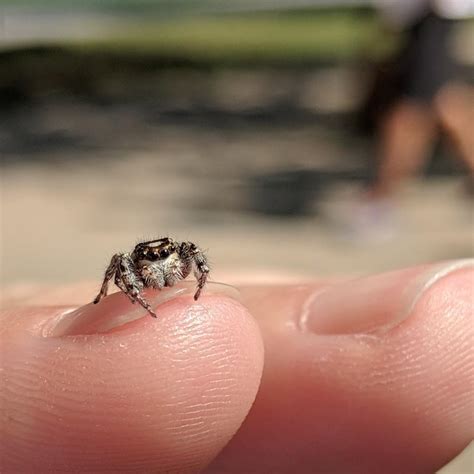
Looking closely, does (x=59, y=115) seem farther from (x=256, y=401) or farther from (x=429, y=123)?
(x=256, y=401)

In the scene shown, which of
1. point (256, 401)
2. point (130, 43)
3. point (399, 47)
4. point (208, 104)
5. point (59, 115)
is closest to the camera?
point (256, 401)

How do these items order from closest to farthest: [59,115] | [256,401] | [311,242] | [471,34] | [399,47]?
[256,401], [311,242], [399,47], [59,115], [471,34]

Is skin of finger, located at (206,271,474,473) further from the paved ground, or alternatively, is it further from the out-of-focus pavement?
the paved ground

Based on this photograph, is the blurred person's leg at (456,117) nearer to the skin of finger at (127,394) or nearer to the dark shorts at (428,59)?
the dark shorts at (428,59)

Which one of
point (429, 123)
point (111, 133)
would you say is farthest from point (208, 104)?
point (429, 123)

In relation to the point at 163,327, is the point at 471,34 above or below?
above

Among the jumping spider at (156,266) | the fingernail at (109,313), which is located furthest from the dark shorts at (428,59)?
the fingernail at (109,313)

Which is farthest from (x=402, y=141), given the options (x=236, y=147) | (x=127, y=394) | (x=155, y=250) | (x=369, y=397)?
(x=127, y=394)
